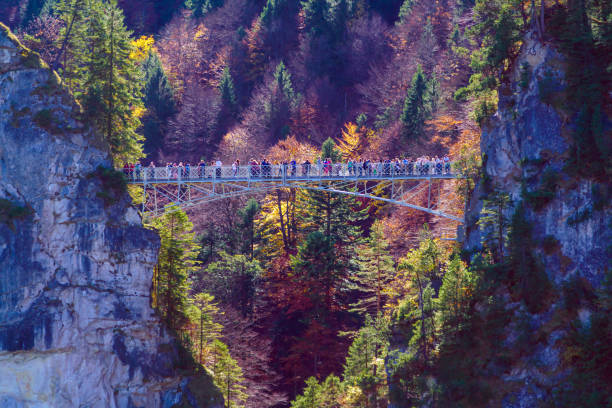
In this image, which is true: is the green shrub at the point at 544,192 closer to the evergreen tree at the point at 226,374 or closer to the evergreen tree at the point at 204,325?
the evergreen tree at the point at 226,374

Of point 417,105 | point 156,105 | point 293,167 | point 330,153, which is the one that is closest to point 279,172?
point 293,167

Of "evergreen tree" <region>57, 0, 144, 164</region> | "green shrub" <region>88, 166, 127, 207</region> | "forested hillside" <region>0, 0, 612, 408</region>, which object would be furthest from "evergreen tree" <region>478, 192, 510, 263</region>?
"evergreen tree" <region>57, 0, 144, 164</region>

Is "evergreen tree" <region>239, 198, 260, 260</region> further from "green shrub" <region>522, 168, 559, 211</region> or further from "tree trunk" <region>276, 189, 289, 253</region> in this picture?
"green shrub" <region>522, 168, 559, 211</region>

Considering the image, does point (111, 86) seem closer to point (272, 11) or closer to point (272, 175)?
point (272, 175)

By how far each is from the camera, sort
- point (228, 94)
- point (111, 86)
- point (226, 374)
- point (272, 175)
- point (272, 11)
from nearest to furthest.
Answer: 1. point (272, 175)
2. point (226, 374)
3. point (111, 86)
4. point (228, 94)
5. point (272, 11)

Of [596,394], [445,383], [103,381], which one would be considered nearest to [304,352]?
[103,381]
